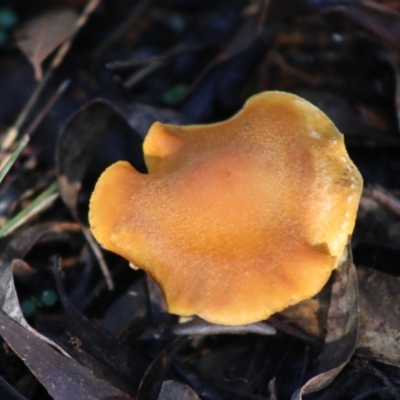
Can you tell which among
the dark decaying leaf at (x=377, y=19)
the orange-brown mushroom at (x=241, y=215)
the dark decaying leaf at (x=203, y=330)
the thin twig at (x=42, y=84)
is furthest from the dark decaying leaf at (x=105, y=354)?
the dark decaying leaf at (x=377, y=19)

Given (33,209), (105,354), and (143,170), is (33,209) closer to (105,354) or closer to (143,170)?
(143,170)

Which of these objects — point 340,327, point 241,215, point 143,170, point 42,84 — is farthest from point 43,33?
point 340,327

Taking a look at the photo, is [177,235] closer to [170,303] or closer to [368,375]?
[170,303]

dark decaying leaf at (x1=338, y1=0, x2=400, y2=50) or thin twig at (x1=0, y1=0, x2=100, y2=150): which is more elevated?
thin twig at (x1=0, y1=0, x2=100, y2=150)

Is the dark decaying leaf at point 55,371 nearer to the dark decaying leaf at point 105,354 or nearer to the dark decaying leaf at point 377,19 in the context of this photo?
the dark decaying leaf at point 105,354

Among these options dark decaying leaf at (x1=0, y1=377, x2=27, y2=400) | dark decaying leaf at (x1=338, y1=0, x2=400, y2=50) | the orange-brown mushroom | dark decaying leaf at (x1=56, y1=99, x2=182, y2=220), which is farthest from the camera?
dark decaying leaf at (x1=338, y1=0, x2=400, y2=50)

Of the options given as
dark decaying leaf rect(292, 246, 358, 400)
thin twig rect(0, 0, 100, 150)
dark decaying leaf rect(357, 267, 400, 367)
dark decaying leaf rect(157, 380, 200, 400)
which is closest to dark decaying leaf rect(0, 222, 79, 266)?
thin twig rect(0, 0, 100, 150)

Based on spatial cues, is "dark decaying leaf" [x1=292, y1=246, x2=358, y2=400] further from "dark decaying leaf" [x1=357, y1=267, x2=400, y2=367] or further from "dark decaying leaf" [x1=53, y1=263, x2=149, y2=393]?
"dark decaying leaf" [x1=53, y1=263, x2=149, y2=393]

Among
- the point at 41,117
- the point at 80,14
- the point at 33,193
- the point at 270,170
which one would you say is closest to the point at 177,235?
the point at 270,170
